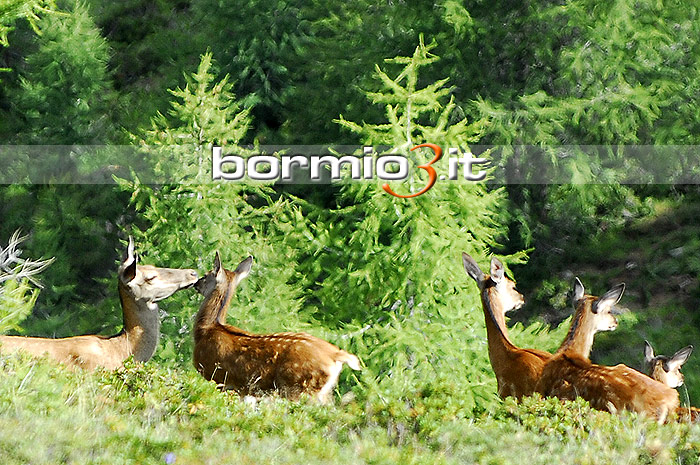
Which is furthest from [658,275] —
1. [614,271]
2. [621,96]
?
[621,96]

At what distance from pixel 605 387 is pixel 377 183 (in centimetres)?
476

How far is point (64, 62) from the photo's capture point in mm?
28453

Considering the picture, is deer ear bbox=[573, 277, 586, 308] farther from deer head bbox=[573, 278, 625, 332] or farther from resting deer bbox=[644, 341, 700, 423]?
resting deer bbox=[644, 341, 700, 423]

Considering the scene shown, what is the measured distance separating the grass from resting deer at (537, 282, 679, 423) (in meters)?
0.30

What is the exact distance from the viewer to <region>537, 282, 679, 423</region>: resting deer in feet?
26.3

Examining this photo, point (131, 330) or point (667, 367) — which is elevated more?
point (131, 330)

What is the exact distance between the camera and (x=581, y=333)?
9.18 meters

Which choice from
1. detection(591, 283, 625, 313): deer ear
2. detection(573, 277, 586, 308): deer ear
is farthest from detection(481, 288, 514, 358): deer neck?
detection(591, 283, 625, 313): deer ear

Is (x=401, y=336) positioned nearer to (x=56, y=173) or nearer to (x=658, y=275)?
(x=658, y=275)

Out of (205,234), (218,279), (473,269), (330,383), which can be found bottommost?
(205,234)

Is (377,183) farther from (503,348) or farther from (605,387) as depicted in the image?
(605,387)

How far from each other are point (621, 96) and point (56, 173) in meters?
15.7

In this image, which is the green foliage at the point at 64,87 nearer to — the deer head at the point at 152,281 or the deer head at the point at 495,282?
the deer head at the point at 152,281

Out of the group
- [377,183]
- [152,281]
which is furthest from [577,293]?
[152,281]
